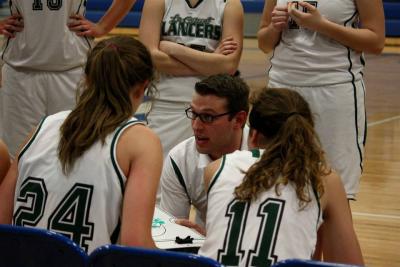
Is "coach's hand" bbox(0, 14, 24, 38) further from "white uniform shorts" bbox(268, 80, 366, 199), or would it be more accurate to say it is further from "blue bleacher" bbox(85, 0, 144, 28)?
"blue bleacher" bbox(85, 0, 144, 28)

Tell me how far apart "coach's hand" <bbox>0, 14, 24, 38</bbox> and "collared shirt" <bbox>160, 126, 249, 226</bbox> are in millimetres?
1704

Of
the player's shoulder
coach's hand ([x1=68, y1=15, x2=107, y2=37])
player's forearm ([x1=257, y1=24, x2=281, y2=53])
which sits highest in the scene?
player's forearm ([x1=257, y1=24, x2=281, y2=53])

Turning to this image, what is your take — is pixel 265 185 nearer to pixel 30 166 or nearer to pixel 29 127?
pixel 30 166

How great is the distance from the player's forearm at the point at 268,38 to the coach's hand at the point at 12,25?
4.92 feet

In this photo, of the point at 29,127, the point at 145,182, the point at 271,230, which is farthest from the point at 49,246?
the point at 29,127

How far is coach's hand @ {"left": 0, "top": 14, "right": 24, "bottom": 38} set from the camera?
5.45 metres

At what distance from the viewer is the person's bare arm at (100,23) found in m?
5.50

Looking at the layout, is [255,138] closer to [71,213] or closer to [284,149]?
[284,149]

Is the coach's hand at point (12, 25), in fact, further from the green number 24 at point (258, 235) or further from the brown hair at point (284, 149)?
the green number 24 at point (258, 235)

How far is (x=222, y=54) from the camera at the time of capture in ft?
16.4

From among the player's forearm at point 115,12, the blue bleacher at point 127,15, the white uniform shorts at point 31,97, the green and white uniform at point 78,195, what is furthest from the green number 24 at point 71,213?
the blue bleacher at point 127,15

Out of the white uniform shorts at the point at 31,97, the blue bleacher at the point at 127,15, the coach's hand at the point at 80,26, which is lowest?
the blue bleacher at the point at 127,15

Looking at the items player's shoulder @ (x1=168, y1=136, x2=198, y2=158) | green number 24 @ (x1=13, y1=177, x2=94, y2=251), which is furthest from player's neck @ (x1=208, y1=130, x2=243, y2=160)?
green number 24 @ (x1=13, y1=177, x2=94, y2=251)

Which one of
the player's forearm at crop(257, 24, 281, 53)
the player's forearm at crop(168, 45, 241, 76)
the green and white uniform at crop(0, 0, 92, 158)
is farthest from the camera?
the green and white uniform at crop(0, 0, 92, 158)
